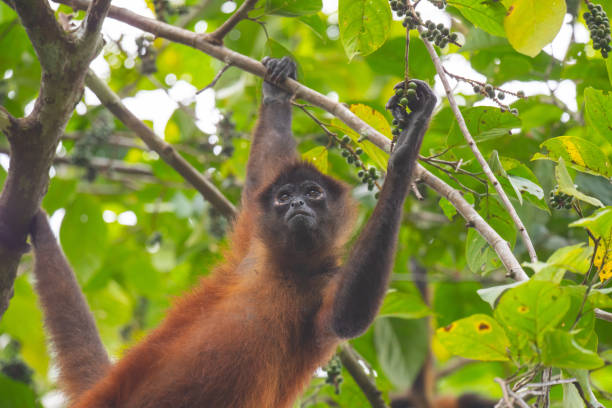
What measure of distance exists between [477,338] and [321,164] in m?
3.02

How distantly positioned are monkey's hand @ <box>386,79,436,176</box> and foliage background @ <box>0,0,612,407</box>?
36 centimetres

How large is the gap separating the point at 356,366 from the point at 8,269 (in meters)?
3.30

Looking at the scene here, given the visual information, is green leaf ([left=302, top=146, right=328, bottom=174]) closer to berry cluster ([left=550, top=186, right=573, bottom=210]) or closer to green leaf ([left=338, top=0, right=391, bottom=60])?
green leaf ([left=338, top=0, right=391, bottom=60])

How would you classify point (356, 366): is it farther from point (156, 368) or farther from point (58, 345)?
point (58, 345)

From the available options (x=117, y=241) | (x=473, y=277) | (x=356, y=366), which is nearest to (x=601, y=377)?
(x=473, y=277)

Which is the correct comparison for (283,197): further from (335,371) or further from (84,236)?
(84,236)

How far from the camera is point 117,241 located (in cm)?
925

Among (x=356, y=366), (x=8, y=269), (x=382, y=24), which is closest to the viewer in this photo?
(x=382, y=24)

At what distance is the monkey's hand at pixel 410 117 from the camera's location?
420 cm

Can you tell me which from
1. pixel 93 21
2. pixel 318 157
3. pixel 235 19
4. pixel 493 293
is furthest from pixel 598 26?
pixel 93 21

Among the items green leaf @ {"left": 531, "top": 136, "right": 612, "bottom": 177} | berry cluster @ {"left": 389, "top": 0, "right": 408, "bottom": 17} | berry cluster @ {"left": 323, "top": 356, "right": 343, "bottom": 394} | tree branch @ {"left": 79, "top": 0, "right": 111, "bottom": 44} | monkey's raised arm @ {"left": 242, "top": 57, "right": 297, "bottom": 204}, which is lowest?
berry cluster @ {"left": 323, "top": 356, "right": 343, "bottom": 394}

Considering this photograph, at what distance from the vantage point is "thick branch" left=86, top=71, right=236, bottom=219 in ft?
19.0

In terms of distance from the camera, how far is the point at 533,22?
4.09 m

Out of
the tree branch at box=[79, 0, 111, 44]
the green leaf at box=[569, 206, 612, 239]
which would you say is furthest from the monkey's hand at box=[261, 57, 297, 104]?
the green leaf at box=[569, 206, 612, 239]
